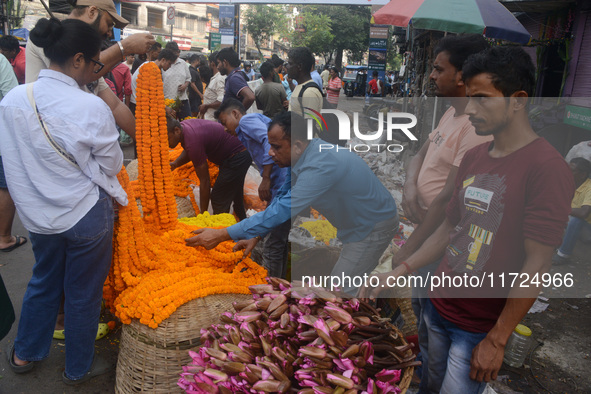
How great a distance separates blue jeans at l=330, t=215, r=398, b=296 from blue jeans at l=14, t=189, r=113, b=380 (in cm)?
138

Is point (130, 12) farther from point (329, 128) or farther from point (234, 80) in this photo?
point (329, 128)

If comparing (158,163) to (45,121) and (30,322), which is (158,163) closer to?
(45,121)

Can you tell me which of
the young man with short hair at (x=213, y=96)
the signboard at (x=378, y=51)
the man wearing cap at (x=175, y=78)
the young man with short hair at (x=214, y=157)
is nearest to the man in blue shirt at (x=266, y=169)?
the young man with short hair at (x=214, y=157)

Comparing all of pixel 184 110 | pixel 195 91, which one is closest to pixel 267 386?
pixel 184 110

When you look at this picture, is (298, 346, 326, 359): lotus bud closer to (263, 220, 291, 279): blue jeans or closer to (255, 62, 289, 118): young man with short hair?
(263, 220, 291, 279): blue jeans

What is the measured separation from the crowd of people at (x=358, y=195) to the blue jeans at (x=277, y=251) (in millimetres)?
701

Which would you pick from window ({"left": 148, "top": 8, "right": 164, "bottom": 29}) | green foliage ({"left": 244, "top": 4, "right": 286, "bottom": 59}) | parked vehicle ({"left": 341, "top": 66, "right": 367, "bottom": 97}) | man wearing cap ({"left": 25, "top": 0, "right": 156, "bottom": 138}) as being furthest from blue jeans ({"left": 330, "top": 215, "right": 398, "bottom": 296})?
window ({"left": 148, "top": 8, "right": 164, "bottom": 29})

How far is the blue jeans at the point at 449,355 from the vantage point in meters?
1.71

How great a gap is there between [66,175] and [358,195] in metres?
1.58

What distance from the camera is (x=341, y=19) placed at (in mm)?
36625

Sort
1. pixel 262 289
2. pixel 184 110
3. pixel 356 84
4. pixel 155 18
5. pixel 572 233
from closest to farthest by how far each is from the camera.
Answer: pixel 262 289
pixel 572 233
pixel 184 110
pixel 356 84
pixel 155 18

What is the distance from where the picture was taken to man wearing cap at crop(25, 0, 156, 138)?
8.31ft

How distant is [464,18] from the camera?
432 cm

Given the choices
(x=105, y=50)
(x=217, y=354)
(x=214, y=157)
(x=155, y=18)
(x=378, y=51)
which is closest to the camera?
(x=217, y=354)
